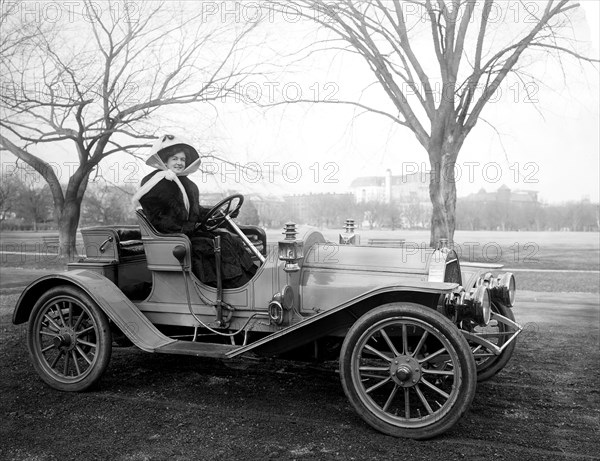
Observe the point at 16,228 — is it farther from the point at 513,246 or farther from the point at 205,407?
the point at 513,246

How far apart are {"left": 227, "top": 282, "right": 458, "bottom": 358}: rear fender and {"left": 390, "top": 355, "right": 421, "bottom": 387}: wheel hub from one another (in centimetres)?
40

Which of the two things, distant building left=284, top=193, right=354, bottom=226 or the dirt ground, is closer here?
the dirt ground

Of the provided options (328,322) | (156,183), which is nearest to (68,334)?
(156,183)

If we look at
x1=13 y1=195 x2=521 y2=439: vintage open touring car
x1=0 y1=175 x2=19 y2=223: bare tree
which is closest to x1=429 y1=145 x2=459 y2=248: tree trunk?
x1=13 y1=195 x2=521 y2=439: vintage open touring car

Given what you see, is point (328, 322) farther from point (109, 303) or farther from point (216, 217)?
point (109, 303)

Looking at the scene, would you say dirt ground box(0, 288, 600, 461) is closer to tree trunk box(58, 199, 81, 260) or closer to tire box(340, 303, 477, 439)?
tire box(340, 303, 477, 439)

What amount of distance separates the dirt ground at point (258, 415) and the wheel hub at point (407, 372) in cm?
33

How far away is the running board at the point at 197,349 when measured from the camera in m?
3.49

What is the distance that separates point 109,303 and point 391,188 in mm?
5428

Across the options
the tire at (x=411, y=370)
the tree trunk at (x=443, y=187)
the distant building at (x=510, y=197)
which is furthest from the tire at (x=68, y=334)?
the distant building at (x=510, y=197)

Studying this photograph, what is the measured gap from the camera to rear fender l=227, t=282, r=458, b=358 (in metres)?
3.27

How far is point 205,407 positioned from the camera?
11.7 ft

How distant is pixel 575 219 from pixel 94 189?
30.4 ft

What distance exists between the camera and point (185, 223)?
13.4 feet
